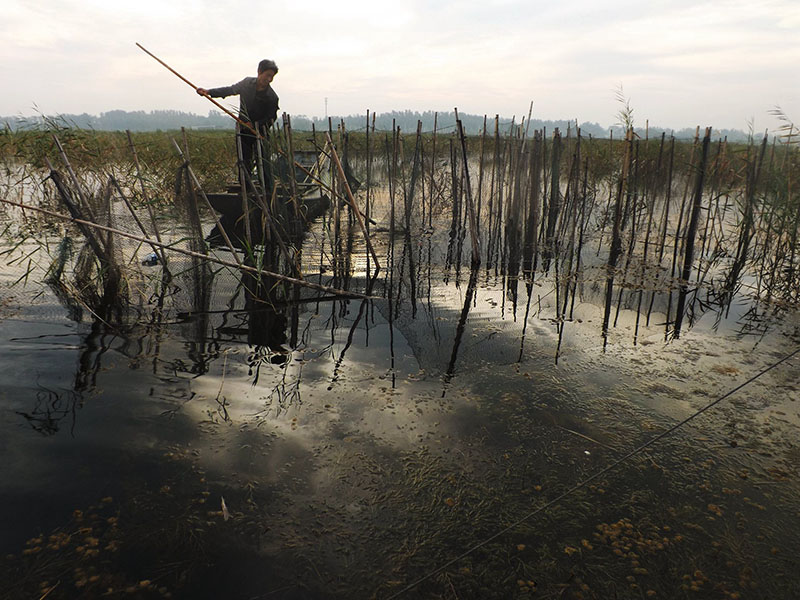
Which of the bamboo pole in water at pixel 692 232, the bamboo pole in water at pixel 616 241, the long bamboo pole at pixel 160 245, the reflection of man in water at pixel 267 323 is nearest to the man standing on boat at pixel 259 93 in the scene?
the reflection of man in water at pixel 267 323

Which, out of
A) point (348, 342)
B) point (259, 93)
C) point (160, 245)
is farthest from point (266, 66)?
point (348, 342)

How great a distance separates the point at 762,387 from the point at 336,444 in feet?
8.63

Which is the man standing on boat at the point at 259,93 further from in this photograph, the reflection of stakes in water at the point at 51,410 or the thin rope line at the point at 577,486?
the thin rope line at the point at 577,486

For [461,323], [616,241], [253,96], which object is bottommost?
[461,323]

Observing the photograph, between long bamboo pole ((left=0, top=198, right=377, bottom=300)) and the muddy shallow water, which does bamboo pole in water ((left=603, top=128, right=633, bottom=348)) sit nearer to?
the muddy shallow water

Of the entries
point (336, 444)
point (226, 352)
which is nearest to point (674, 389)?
point (336, 444)

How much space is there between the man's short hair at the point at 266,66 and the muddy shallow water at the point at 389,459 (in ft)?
10.1

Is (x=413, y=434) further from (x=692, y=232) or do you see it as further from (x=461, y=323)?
(x=692, y=232)

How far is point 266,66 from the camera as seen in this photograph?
5.61 meters

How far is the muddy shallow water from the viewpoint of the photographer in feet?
6.03

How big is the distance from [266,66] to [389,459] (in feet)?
15.7

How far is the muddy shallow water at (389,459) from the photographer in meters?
1.84

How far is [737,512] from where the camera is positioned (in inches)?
84.2

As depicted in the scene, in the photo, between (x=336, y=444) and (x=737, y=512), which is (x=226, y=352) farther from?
(x=737, y=512)
